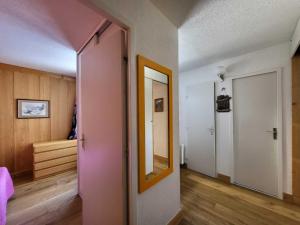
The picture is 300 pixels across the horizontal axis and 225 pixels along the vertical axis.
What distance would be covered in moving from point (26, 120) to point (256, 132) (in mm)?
4577

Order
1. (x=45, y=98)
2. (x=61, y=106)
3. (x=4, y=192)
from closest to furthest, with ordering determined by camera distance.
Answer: (x=4, y=192), (x=45, y=98), (x=61, y=106)

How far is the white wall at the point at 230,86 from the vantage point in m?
2.01

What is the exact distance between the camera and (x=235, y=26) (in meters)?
1.63


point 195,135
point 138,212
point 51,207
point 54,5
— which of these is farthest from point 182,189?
point 54,5

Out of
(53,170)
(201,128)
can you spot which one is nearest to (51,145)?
(53,170)

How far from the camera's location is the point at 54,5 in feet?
4.08

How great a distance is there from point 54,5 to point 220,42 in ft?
6.76

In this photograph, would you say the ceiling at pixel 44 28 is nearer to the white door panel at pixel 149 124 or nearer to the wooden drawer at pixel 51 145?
the white door panel at pixel 149 124

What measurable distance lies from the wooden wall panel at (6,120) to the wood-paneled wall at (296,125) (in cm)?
498

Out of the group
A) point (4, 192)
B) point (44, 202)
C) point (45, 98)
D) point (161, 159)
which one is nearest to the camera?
point (161, 159)

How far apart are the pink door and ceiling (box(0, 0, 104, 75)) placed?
9.4 inches

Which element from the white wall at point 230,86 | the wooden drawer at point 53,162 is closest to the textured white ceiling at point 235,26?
the white wall at point 230,86

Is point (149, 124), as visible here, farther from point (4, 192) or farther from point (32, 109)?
point (32, 109)

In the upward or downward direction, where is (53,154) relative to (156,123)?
downward
